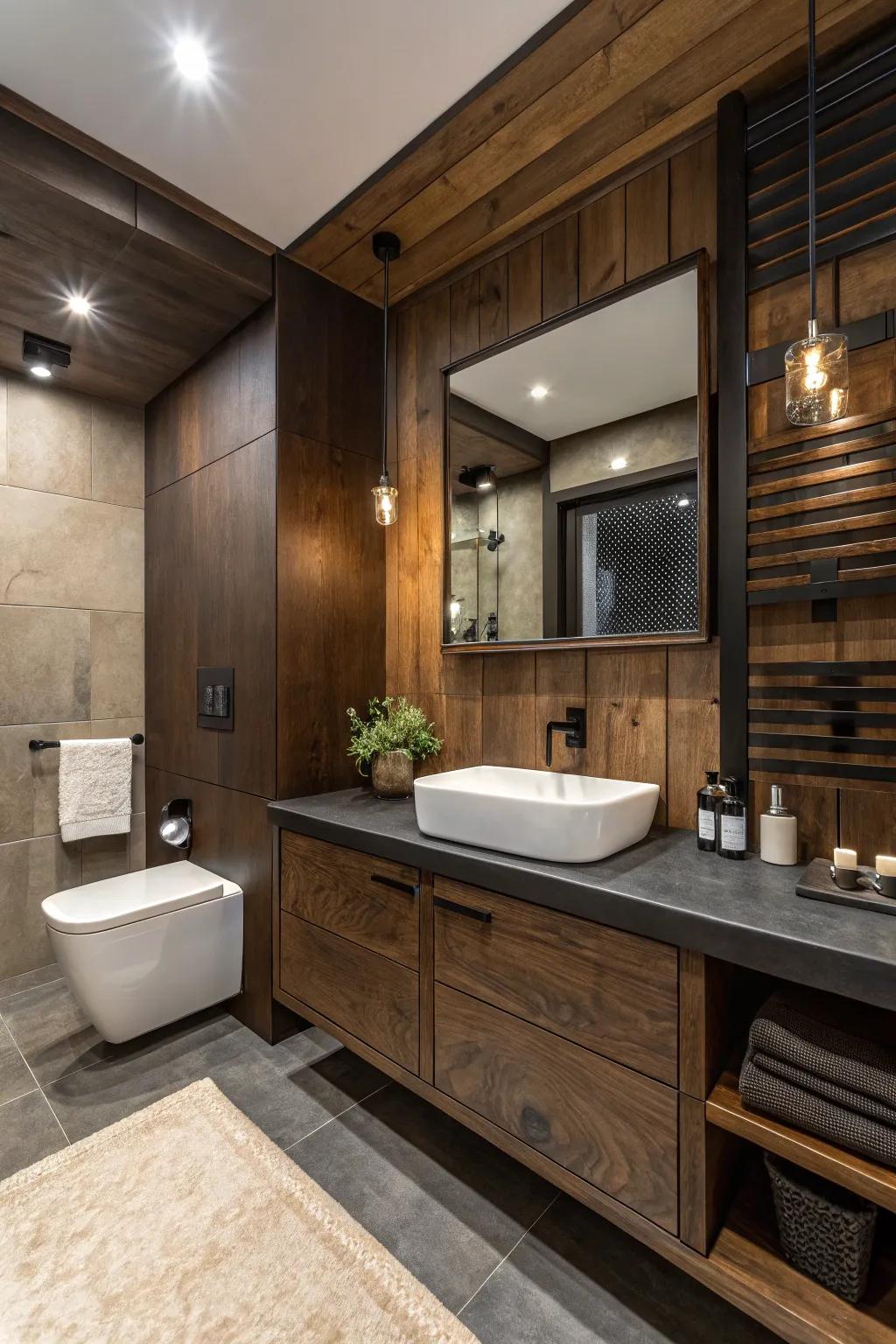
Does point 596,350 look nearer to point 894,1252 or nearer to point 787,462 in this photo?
point 787,462

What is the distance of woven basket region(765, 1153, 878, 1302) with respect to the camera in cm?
107

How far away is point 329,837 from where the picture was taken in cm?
184

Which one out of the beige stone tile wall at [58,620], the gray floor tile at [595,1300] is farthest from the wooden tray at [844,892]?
the beige stone tile wall at [58,620]

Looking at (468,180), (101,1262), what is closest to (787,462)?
(468,180)

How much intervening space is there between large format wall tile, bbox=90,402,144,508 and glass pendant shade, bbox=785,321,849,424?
108 inches

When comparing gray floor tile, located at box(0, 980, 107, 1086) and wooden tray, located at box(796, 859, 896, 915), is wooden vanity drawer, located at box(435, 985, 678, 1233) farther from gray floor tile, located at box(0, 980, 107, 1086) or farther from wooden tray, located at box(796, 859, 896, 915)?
gray floor tile, located at box(0, 980, 107, 1086)

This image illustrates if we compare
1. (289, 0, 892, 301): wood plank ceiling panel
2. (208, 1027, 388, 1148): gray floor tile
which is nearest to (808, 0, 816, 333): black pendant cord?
(289, 0, 892, 301): wood plank ceiling panel

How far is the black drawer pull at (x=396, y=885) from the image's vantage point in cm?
161

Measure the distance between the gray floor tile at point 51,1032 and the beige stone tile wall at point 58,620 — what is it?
22cm

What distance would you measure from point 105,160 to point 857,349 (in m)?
2.01

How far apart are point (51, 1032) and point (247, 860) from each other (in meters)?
0.89

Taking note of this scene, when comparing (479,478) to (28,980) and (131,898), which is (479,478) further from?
(28,980)

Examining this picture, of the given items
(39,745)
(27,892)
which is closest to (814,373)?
(39,745)

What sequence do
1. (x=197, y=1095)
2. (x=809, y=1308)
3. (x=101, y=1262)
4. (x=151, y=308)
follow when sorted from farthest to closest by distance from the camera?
1. (x=151, y=308)
2. (x=197, y=1095)
3. (x=101, y=1262)
4. (x=809, y=1308)
